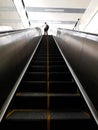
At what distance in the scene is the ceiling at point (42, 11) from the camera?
8973 millimetres

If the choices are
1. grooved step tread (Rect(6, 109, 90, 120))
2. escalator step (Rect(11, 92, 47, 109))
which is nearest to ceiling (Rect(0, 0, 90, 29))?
escalator step (Rect(11, 92, 47, 109))

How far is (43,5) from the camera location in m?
12.8

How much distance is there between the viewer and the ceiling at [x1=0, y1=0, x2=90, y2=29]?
29.4 feet

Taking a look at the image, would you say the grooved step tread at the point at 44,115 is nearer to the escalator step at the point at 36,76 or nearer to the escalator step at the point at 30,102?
the escalator step at the point at 30,102

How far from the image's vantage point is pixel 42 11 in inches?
559

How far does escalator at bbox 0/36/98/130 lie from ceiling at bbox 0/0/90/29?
6086 mm

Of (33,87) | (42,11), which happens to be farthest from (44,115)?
(42,11)

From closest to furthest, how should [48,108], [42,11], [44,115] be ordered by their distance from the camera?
[44,115], [48,108], [42,11]

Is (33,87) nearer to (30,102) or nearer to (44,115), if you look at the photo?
(30,102)

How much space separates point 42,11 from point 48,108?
1279 cm
